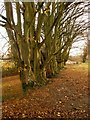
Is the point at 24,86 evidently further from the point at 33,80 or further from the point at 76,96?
the point at 76,96

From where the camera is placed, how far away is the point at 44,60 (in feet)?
36.1

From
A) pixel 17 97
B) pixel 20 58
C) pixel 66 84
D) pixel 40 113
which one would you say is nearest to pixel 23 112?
pixel 40 113

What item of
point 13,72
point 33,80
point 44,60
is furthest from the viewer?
point 13,72

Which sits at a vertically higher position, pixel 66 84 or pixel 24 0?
pixel 24 0

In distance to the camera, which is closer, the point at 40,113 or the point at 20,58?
the point at 40,113

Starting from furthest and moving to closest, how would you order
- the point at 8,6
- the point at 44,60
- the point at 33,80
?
1. the point at 44,60
2. the point at 33,80
3. the point at 8,6

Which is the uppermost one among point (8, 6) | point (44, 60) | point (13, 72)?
point (8, 6)

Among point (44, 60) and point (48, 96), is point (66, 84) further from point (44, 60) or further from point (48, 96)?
point (48, 96)

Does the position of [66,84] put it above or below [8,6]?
below

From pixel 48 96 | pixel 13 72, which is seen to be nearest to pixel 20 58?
pixel 48 96

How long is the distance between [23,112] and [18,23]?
328 centimetres

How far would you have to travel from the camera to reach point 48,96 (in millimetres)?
9172

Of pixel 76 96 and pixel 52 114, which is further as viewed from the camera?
pixel 76 96

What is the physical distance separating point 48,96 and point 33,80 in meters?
1.11
